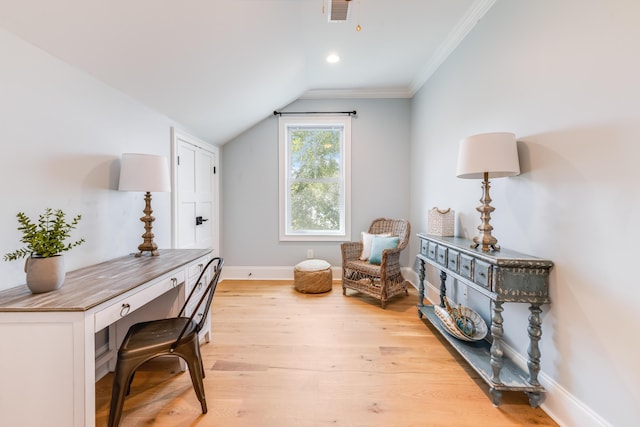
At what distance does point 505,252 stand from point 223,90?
9.03 ft

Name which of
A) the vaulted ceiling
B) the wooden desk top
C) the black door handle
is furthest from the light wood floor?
the vaulted ceiling

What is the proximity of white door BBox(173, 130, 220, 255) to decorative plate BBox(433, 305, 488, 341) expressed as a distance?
8.54ft

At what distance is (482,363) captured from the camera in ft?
5.36

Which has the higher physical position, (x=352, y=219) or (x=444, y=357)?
(x=352, y=219)

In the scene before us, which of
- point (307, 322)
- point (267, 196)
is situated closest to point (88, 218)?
point (307, 322)

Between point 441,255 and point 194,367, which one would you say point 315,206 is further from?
point 194,367

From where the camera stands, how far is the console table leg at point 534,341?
1.42m

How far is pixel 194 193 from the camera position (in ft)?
10.0

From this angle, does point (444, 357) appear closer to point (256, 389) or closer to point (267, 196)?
point (256, 389)

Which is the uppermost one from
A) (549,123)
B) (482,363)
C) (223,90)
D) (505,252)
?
(223,90)

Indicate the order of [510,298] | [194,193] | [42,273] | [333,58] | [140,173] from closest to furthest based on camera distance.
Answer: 1. [42,273]
2. [510,298]
3. [140,173]
4. [333,58]
5. [194,193]

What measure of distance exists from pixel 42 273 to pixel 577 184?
2.57 m

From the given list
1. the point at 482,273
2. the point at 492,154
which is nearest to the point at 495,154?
the point at 492,154

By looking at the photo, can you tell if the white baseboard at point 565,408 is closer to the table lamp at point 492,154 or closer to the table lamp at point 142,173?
the table lamp at point 492,154
